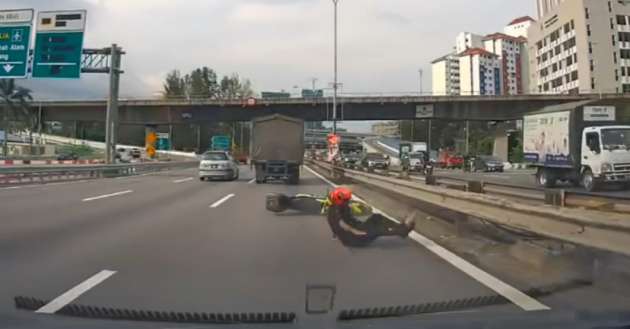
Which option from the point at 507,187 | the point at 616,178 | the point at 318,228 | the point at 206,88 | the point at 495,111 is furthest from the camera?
the point at 206,88

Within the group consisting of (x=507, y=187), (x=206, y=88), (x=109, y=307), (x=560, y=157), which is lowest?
(x=109, y=307)

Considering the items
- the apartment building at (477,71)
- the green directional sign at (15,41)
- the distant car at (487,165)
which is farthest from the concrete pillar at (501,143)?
the green directional sign at (15,41)

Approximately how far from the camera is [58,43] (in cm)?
2861

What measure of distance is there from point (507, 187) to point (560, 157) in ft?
33.0

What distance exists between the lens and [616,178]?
21.3 m

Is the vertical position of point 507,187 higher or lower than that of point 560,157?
lower

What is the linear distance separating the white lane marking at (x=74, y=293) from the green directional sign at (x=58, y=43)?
24.4 meters

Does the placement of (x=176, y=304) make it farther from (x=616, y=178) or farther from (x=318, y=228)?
(x=616, y=178)

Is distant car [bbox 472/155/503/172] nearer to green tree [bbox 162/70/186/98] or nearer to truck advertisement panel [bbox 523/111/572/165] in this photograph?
truck advertisement panel [bbox 523/111/572/165]

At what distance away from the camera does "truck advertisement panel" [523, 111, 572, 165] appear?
79.5ft

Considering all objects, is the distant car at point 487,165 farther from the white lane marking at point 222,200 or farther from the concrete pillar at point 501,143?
the white lane marking at point 222,200

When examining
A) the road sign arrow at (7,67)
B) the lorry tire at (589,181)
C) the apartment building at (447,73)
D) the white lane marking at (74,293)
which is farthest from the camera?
the apartment building at (447,73)

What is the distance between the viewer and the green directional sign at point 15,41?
26438 millimetres

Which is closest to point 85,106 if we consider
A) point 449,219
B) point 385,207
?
point 385,207
